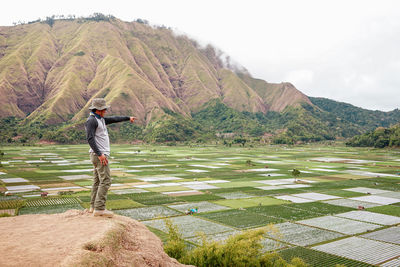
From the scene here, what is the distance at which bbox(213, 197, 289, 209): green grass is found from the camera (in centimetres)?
4953

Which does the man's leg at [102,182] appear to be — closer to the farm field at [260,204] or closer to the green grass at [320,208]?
the farm field at [260,204]

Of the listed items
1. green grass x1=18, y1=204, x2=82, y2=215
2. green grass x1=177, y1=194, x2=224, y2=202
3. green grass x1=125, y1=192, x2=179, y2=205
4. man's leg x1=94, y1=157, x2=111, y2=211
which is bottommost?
green grass x1=177, y1=194, x2=224, y2=202

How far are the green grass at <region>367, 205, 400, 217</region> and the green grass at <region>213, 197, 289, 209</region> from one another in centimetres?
1400

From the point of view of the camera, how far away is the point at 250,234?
2381 centimetres

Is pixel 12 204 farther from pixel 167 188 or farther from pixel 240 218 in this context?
pixel 240 218

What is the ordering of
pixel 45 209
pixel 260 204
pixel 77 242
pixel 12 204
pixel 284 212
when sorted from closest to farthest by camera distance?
pixel 77 242 → pixel 45 209 → pixel 284 212 → pixel 12 204 → pixel 260 204

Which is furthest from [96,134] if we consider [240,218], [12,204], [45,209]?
[12,204]

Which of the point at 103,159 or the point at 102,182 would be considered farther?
the point at 102,182

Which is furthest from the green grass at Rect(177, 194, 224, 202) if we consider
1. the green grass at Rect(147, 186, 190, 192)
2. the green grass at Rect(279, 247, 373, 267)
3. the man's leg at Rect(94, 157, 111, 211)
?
the man's leg at Rect(94, 157, 111, 211)

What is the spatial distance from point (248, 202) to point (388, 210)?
21482 millimetres

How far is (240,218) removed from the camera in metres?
Answer: 41.5

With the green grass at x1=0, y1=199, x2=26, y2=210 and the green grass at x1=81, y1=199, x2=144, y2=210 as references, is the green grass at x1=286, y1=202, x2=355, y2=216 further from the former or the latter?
the green grass at x1=0, y1=199, x2=26, y2=210

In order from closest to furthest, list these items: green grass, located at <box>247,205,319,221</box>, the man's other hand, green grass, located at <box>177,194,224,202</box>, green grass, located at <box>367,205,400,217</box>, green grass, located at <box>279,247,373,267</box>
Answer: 1. the man's other hand
2. green grass, located at <box>279,247,373,267</box>
3. green grass, located at <box>247,205,319,221</box>
4. green grass, located at <box>367,205,400,217</box>
5. green grass, located at <box>177,194,224,202</box>

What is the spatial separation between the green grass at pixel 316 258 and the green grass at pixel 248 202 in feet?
59.9
